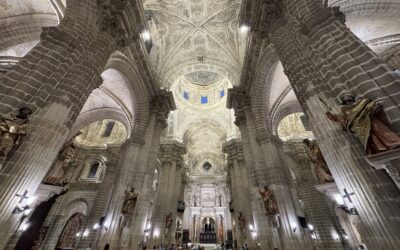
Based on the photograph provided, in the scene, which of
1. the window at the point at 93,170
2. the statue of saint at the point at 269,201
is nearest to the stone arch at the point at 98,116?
the window at the point at 93,170

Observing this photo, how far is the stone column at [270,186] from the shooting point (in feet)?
27.2

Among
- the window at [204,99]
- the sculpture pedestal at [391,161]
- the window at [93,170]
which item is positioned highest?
the window at [204,99]

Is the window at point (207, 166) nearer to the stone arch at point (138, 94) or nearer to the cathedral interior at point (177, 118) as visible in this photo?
the cathedral interior at point (177, 118)

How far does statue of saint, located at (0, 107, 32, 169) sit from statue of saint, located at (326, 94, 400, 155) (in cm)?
641

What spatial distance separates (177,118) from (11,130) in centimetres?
1988

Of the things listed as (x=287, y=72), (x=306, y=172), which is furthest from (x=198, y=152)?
(x=287, y=72)

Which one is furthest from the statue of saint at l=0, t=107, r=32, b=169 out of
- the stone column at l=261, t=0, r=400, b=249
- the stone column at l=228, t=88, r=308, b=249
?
the stone column at l=228, t=88, r=308, b=249

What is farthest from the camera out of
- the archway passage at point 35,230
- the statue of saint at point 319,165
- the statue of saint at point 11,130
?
the archway passage at point 35,230

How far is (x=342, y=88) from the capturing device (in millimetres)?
4277

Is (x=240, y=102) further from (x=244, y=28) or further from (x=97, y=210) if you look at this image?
(x=97, y=210)

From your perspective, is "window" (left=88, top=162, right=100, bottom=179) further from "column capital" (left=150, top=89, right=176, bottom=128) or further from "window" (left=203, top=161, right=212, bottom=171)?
"window" (left=203, top=161, right=212, bottom=171)

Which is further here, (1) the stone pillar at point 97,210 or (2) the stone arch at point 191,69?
(2) the stone arch at point 191,69

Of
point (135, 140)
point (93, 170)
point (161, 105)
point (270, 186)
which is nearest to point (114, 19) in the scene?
point (135, 140)

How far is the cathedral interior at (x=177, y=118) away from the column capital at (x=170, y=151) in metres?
0.12
